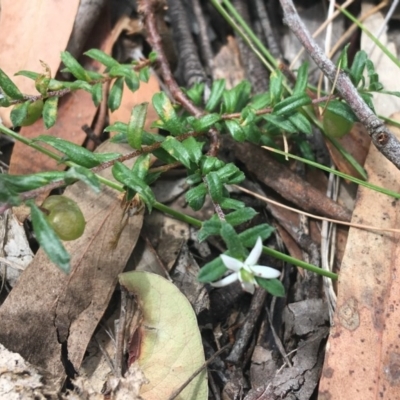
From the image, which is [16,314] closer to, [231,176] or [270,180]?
[231,176]

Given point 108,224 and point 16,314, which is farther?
point 108,224

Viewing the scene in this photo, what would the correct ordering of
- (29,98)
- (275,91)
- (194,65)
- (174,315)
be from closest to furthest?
(174,315) → (29,98) → (275,91) → (194,65)

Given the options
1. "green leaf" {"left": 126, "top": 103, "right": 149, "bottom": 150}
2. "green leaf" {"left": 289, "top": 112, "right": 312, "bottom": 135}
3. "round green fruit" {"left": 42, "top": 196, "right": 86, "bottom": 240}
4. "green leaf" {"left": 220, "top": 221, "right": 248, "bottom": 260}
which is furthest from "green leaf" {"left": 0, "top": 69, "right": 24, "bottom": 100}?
"green leaf" {"left": 289, "top": 112, "right": 312, "bottom": 135}

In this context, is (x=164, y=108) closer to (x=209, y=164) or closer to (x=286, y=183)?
(x=209, y=164)

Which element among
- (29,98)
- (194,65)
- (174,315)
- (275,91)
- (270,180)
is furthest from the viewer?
(194,65)

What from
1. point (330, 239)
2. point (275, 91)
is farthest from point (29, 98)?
point (330, 239)
